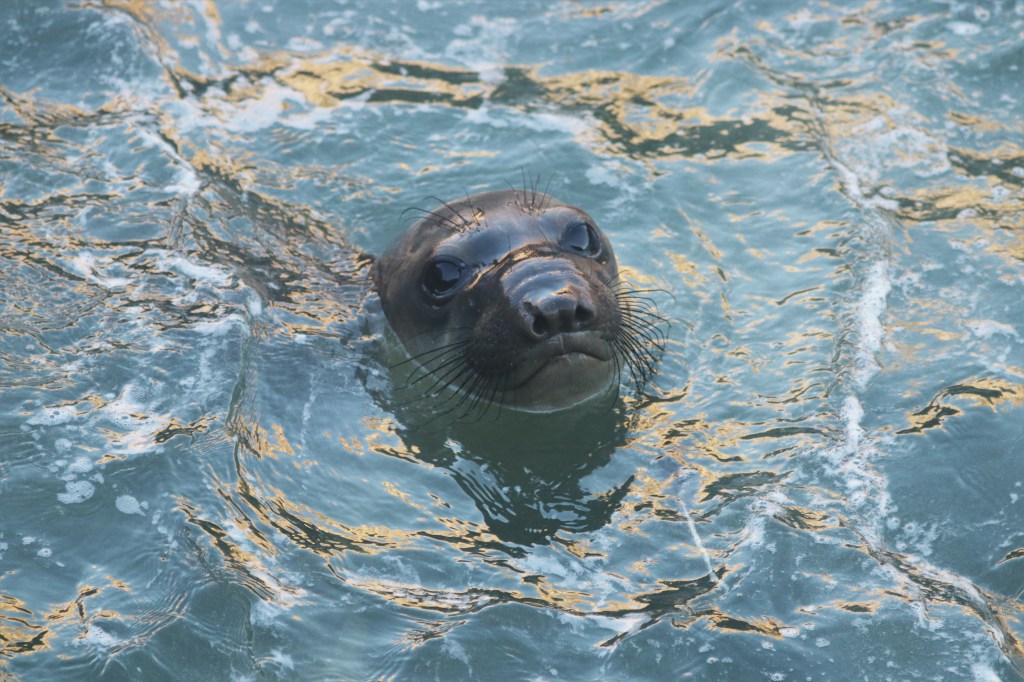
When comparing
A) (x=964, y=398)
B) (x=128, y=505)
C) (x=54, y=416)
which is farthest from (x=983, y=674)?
(x=54, y=416)

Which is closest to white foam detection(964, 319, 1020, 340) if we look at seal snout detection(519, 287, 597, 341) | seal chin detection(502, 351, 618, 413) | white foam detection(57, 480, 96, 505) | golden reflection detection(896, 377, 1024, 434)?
golden reflection detection(896, 377, 1024, 434)

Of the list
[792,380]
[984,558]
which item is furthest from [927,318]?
[984,558]

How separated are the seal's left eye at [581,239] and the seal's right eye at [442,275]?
545mm

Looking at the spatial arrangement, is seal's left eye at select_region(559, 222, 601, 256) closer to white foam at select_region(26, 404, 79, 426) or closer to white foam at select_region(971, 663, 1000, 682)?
white foam at select_region(26, 404, 79, 426)

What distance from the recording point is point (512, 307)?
18.7 feet

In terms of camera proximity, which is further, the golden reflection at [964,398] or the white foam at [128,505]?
the golden reflection at [964,398]

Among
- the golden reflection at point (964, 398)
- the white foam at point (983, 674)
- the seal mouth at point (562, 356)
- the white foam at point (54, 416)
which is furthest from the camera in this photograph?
the golden reflection at point (964, 398)

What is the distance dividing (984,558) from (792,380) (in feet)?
5.00

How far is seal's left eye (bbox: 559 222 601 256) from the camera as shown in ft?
20.9

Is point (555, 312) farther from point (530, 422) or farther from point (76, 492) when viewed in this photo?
point (76, 492)

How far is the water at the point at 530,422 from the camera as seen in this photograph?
491cm

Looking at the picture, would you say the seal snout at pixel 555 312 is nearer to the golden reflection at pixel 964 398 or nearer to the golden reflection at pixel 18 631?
the golden reflection at pixel 964 398

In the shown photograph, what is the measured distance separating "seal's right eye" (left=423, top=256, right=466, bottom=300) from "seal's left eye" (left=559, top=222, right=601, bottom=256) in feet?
1.79

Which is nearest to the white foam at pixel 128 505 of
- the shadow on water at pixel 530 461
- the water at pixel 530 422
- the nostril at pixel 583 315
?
the water at pixel 530 422
